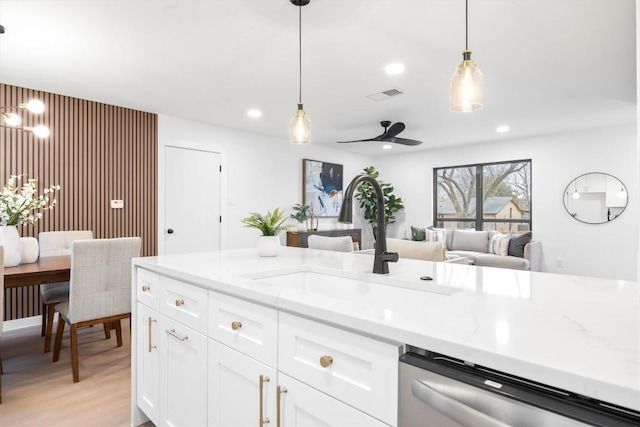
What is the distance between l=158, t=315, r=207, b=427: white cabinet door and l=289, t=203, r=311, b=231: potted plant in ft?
14.2

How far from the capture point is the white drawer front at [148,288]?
1773 mm

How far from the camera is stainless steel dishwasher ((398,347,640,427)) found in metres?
0.57

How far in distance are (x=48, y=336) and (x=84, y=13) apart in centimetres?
254

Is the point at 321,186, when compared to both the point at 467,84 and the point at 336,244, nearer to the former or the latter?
the point at 336,244

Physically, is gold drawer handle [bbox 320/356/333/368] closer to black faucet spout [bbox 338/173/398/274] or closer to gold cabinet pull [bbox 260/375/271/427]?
gold cabinet pull [bbox 260/375/271/427]

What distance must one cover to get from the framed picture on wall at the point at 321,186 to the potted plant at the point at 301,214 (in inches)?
6.3

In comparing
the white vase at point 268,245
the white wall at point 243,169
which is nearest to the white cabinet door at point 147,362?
the white vase at point 268,245

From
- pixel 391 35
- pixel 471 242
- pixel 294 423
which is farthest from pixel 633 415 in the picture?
pixel 471 242

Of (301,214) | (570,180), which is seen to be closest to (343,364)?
(301,214)

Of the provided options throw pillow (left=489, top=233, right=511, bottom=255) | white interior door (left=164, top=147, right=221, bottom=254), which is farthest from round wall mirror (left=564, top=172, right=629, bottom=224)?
white interior door (left=164, top=147, right=221, bottom=254)

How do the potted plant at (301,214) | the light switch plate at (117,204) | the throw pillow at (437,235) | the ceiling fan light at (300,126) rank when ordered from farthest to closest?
the throw pillow at (437,235) → the potted plant at (301,214) → the light switch plate at (117,204) → the ceiling fan light at (300,126)

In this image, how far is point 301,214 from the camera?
609cm

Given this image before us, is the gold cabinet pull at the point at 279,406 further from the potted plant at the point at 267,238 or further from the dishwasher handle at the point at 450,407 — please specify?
the potted plant at the point at 267,238

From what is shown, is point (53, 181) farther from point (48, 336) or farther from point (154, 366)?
point (154, 366)
